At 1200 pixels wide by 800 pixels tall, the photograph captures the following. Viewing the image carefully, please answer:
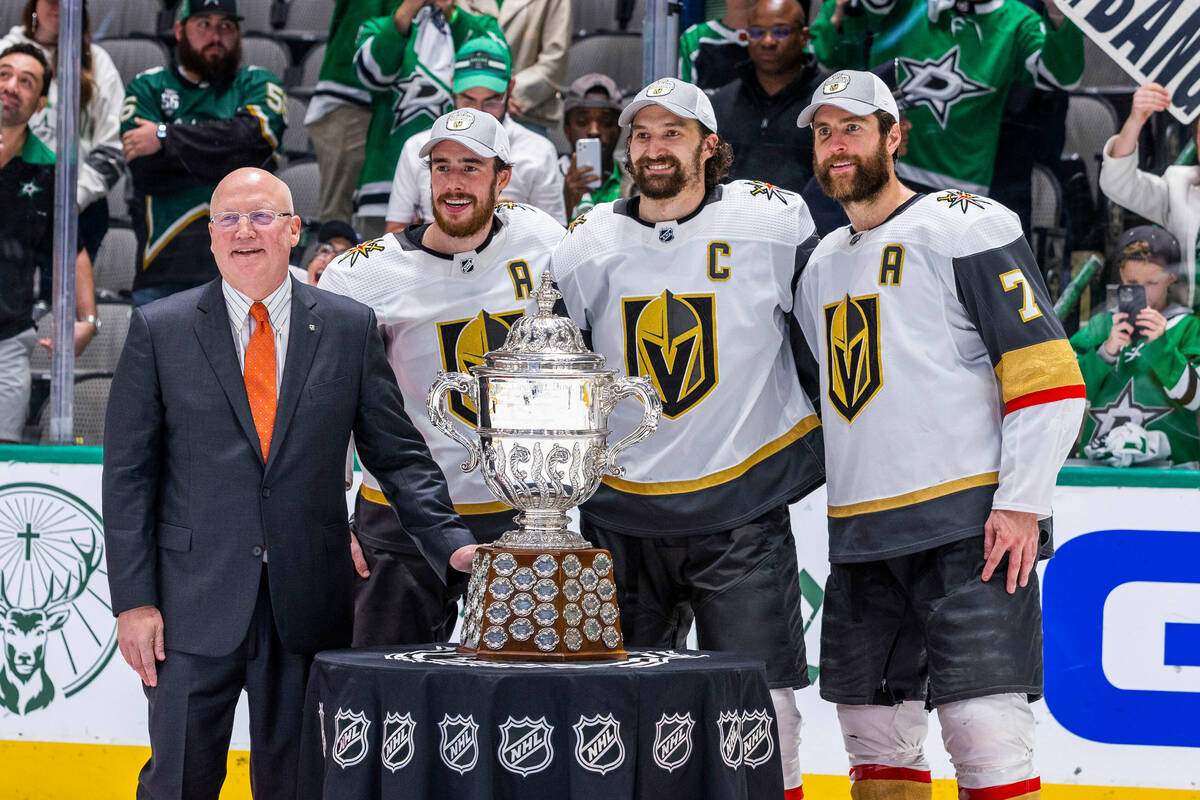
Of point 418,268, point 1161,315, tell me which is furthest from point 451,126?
point 1161,315

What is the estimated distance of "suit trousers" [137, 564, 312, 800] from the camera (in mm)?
2861

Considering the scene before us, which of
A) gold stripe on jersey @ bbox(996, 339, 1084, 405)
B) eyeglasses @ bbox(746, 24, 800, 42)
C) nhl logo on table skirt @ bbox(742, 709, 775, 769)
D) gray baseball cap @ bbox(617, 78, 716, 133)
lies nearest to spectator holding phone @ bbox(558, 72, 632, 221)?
eyeglasses @ bbox(746, 24, 800, 42)

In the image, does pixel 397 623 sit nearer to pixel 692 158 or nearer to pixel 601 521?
pixel 601 521

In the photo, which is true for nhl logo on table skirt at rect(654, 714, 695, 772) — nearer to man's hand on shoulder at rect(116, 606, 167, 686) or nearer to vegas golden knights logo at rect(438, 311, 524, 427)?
man's hand on shoulder at rect(116, 606, 167, 686)

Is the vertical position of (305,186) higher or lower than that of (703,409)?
higher

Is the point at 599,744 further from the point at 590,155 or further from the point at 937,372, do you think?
the point at 590,155

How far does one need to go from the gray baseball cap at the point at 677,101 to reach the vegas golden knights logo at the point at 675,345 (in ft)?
1.25

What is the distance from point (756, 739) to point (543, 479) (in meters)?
0.56

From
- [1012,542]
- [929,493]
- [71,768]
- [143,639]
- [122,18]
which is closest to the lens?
[143,639]

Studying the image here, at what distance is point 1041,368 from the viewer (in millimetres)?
3029

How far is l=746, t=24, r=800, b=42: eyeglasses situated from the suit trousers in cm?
244

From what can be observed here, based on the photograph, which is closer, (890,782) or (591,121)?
(890,782)

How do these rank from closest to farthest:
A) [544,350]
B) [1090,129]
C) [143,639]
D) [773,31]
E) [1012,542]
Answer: [544,350] → [143,639] → [1012,542] → [1090,129] → [773,31]

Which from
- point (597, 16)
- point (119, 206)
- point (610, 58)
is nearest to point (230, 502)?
point (119, 206)
